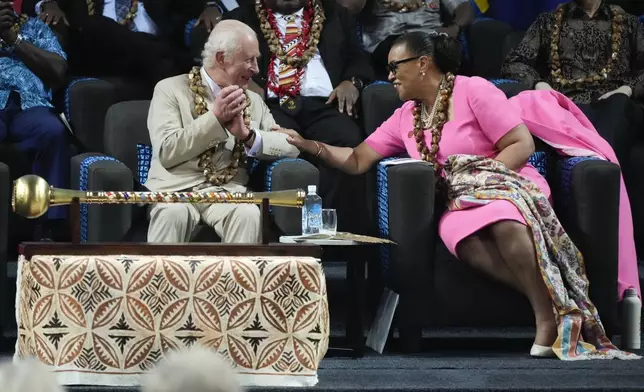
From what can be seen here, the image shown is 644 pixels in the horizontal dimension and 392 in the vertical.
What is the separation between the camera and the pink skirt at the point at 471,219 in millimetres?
3754

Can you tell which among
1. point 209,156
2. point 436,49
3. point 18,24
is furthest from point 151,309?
point 18,24

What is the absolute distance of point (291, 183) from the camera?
3.90 meters

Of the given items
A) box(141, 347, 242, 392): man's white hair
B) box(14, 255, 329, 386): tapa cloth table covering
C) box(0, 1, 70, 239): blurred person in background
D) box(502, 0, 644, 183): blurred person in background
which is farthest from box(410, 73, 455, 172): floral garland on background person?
box(141, 347, 242, 392): man's white hair

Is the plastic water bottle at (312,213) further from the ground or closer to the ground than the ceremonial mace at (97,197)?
closer to the ground

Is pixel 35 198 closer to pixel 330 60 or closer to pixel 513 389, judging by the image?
pixel 513 389

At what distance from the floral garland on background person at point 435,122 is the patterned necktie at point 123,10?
160 cm

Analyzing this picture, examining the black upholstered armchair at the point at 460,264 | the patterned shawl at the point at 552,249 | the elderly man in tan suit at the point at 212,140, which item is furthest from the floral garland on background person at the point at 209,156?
the patterned shawl at the point at 552,249

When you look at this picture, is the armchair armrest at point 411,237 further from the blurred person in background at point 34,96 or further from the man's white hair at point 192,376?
the man's white hair at point 192,376

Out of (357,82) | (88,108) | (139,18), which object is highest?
(139,18)

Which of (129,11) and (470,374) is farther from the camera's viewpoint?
(129,11)

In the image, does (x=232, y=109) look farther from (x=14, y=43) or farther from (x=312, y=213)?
(x=14, y=43)

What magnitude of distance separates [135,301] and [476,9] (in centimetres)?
331

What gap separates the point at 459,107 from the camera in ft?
13.3

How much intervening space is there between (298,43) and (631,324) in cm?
183
